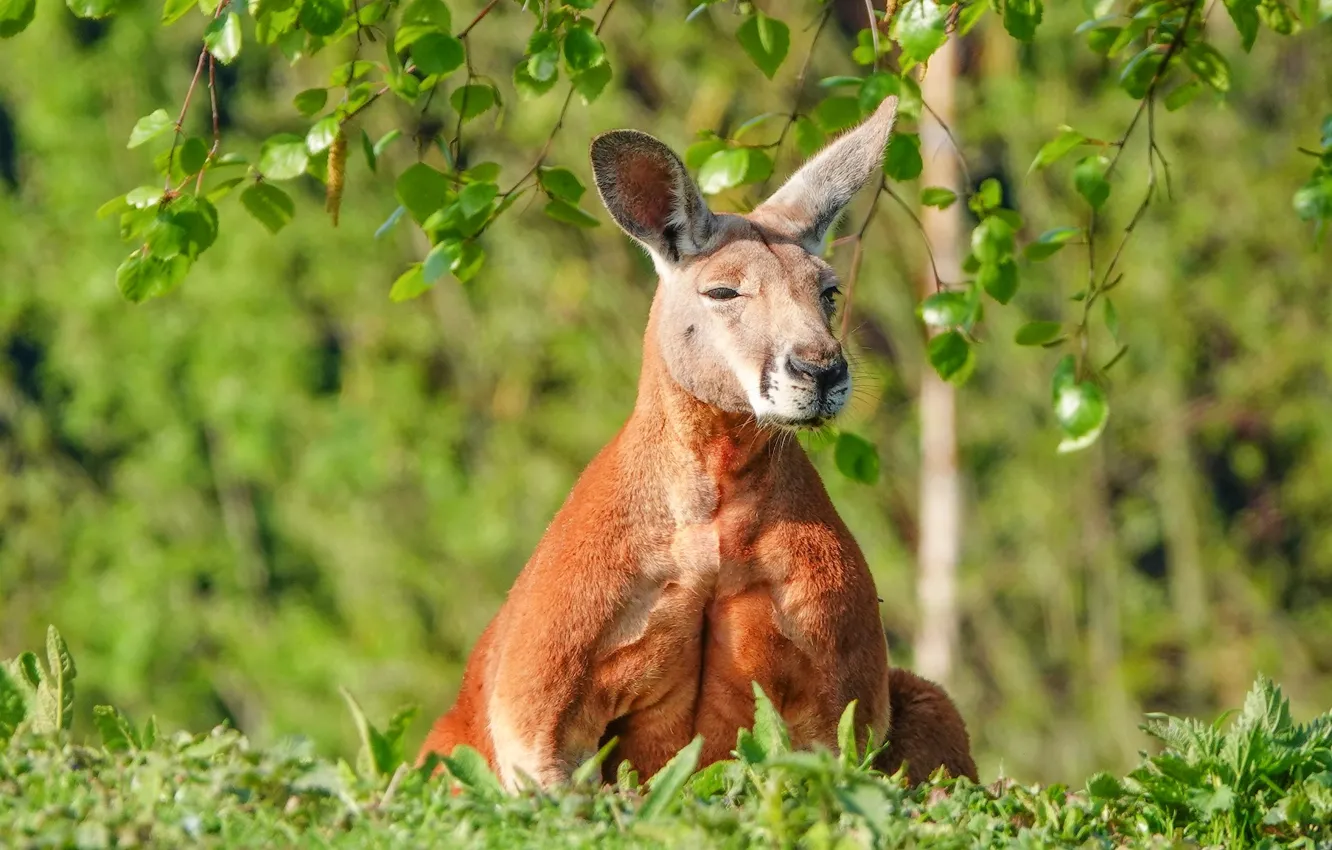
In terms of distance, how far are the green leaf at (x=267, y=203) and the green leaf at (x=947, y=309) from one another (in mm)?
1880

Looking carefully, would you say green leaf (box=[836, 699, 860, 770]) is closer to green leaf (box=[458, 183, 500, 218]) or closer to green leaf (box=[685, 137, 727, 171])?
green leaf (box=[458, 183, 500, 218])

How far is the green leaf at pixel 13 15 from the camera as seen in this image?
4.95 m

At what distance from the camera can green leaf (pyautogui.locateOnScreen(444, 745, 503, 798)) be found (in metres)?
4.55

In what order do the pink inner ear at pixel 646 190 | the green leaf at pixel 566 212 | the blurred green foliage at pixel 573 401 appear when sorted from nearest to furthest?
the green leaf at pixel 566 212 → the pink inner ear at pixel 646 190 → the blurred green foliage at pixel 573 401

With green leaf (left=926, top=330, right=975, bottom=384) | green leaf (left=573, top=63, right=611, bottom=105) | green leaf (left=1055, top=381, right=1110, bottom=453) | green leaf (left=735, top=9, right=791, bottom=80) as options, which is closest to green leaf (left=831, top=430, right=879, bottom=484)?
green leaf (left=926, top=330, right=975, bottom=384)

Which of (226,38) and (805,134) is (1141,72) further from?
(226,38)

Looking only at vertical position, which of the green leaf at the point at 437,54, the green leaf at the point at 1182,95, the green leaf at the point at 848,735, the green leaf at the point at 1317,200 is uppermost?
the green leaf at the point at 437,54

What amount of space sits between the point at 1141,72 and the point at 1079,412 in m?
1.13

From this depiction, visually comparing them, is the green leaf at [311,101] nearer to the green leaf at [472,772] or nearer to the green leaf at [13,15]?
the green leaf at [13,15]

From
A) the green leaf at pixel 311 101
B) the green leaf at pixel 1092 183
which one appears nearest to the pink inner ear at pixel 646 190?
the green leaf at pixel 311 101

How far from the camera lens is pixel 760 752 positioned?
473 centimetres

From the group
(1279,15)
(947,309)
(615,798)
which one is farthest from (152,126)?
(1279,15)

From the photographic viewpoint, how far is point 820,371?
540 cm

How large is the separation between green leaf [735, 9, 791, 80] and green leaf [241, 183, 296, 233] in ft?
4.52
